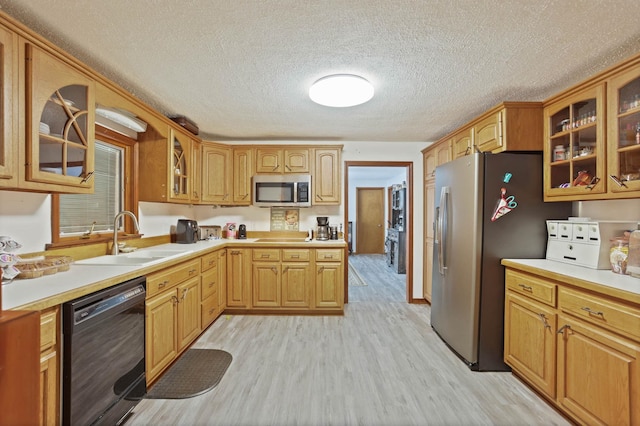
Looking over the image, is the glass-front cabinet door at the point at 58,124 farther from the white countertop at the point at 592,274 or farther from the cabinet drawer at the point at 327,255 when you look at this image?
the white countertop at the point at 592,274

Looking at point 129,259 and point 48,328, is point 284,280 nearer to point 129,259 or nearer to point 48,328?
point 129,259

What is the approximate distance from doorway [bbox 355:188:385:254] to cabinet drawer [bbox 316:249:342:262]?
479 centimetres

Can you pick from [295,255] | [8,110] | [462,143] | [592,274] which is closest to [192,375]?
[295,255]

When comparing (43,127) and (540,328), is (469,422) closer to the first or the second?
(540,328)

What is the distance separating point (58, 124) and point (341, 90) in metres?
1.76

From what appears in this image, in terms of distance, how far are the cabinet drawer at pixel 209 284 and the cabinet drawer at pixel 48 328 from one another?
148 cm

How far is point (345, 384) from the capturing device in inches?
77.4

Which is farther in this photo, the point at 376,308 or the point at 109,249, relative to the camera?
the point at 376,308

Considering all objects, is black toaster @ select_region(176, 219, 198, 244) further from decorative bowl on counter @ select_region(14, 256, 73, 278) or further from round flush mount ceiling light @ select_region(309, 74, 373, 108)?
round flush mount ceiling light @ select_region(309, 74, 373, 108)

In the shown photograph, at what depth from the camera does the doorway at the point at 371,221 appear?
799cm

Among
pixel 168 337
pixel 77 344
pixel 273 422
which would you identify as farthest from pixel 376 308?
pixel 77 344

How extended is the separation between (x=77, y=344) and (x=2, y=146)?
3.18ft

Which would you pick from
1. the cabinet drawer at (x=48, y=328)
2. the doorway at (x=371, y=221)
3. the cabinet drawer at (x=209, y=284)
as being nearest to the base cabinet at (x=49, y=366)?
the cabinet drawer at (x=48, y=328)

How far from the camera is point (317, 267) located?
3.26 m
